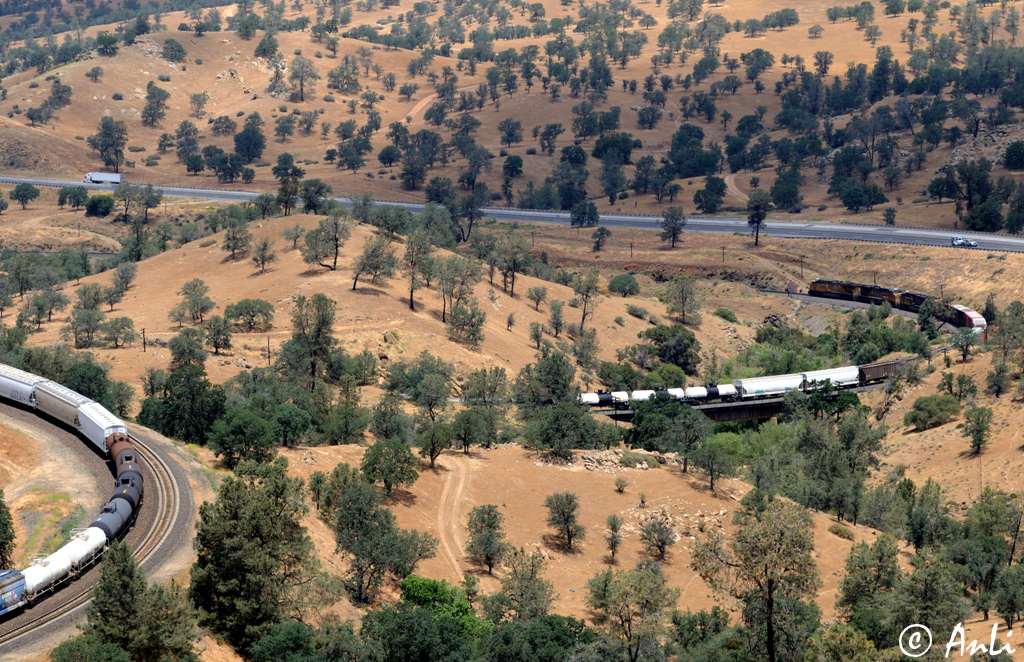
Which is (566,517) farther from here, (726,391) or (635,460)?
(726,391)

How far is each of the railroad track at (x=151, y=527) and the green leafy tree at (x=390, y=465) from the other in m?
10.8

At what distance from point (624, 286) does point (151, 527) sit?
93.4 m

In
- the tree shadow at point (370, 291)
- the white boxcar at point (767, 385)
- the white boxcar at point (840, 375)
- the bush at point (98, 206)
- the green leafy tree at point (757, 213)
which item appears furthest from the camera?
the bush at point (98, 206)

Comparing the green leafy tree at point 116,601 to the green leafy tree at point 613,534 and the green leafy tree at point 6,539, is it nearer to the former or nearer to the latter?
the green leafy tree at point 6,539

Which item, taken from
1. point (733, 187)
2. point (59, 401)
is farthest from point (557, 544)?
point (733, 187)

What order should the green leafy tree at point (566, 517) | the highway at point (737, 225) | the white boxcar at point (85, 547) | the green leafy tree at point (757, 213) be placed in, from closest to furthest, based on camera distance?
the white boxcar at point (85, 547) → the green leafy tree at point (566, 517) → the highway at point (737, 225) → the green leafy tree at point (757, 213)

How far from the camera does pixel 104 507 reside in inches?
2014

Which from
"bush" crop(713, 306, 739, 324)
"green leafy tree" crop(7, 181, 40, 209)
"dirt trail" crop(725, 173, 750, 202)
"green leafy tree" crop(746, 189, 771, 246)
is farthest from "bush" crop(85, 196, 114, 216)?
"dirt trail" crop(725, 173, 750, 202)

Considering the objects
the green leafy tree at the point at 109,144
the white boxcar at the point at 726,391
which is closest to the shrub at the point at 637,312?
the white boxcar at the point at 726,391

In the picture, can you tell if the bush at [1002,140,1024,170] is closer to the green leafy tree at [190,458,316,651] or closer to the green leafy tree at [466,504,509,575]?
the green leafy tree at [466,504,509,575]

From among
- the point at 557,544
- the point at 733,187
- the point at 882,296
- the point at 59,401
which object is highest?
the point at 733,187

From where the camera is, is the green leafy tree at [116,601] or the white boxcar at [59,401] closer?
the green leafy tree at [116,601]

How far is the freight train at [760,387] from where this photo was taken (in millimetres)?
91812

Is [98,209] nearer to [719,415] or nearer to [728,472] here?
[719,415]
